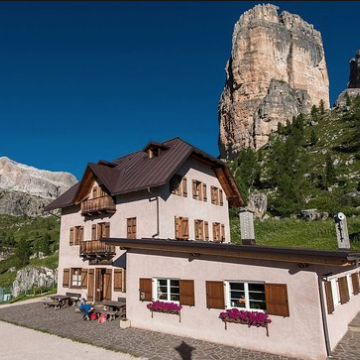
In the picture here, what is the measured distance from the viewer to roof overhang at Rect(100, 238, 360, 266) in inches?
380

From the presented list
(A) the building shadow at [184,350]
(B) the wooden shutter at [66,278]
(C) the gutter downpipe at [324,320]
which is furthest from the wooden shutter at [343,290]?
(B) the wooden shutter at [66,278]

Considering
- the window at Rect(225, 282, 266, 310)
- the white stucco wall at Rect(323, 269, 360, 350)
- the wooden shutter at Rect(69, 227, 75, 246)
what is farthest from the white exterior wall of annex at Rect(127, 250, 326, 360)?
the wooden shutter at Rect(69, 227, 75, 246)

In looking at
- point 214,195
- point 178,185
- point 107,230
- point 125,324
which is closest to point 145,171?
point 178,185

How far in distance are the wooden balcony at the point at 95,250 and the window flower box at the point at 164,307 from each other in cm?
739

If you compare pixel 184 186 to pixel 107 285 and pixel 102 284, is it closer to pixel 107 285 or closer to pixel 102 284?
pixel 107 285

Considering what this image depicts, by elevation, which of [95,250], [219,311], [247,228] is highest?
[247,228]

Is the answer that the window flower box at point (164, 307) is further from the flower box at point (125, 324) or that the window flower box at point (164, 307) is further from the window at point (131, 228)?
the window at point (131, 228)

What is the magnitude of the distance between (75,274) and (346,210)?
3324 cm

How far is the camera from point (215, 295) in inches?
488

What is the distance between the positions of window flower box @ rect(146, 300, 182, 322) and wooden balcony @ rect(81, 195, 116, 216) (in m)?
8.74

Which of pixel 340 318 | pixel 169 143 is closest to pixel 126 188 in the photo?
pixel 169 143

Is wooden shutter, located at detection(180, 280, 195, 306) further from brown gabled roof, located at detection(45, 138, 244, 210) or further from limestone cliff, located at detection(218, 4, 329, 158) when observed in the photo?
limestone cliff, located at detection(218, 4, 329, 158)

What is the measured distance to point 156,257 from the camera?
48.3 ft

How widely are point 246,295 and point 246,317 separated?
2.51ft
